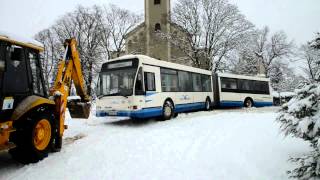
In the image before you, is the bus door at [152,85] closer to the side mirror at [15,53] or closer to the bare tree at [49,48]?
the side mirror at [15,53]

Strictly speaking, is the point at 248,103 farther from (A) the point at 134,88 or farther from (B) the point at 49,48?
(B) the point at 49,48

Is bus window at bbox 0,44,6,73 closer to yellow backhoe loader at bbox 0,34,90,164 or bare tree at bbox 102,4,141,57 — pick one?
yellow backhoe loader at bbox 0,34,90,164

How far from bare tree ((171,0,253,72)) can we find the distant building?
116cm

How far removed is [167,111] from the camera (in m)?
15.8

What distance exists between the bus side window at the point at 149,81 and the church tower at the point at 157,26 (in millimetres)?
25566

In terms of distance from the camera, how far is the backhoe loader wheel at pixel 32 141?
24.0 feet

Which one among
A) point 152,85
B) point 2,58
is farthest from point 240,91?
point 2,58

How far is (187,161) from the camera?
7.07 m

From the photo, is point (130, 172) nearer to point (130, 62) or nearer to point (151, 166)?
point (151, 166)

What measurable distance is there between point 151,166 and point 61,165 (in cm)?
201

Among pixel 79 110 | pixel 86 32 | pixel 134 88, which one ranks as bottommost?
pixel 79 110

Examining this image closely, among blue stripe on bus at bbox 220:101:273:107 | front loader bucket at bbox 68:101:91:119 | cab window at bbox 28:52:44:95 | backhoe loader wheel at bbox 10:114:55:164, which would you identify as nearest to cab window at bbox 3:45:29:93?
cab window at bbox 28:52:44:95

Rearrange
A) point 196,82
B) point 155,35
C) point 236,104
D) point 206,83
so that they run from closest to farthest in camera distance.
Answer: point 196,82 < point 206,83 < point 236,104 < point 155,35

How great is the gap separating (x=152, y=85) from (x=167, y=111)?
1841 millimetres
